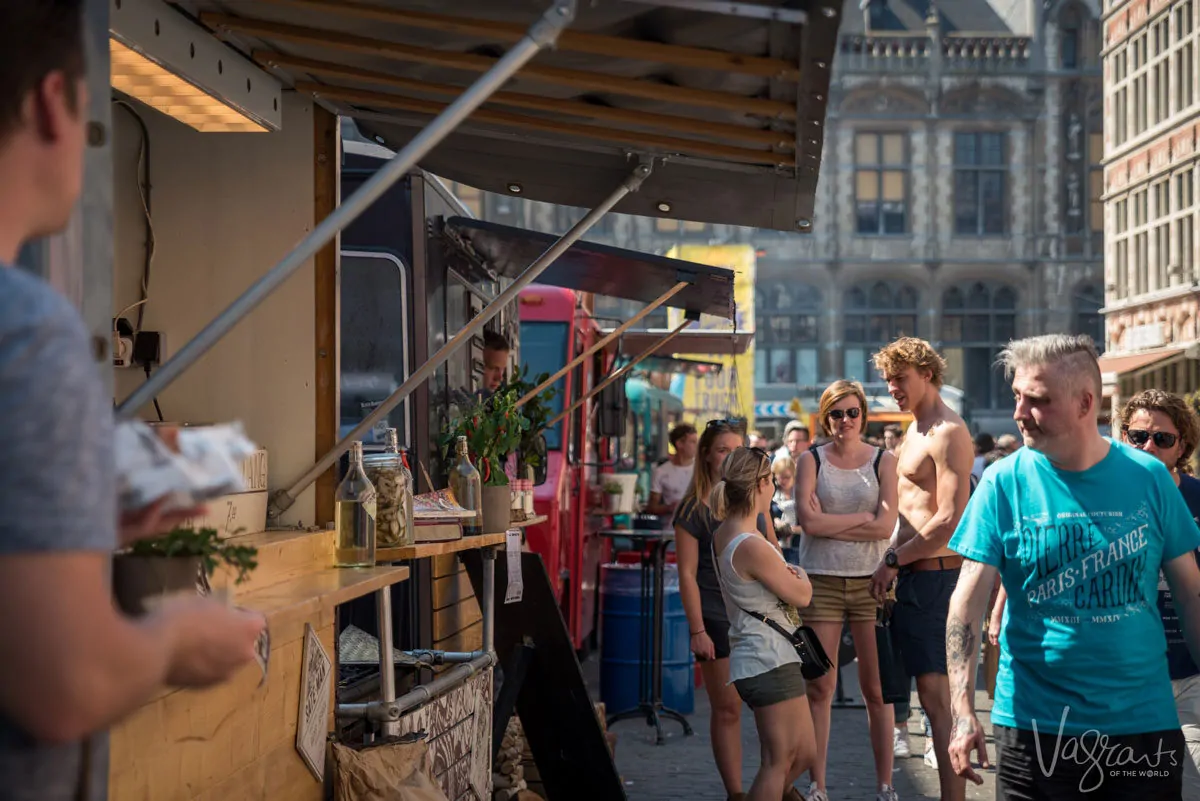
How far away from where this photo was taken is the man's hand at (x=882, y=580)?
6.13 meters

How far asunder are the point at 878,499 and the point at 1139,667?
3139 millimetres

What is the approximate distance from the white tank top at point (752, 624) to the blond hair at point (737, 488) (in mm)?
Result: 114

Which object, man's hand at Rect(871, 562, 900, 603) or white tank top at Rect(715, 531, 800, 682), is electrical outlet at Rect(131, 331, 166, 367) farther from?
man's hand at Rect(871, 562, 900, 603)

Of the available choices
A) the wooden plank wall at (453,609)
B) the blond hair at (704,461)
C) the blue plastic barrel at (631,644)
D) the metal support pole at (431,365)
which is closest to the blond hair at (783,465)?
the blue plastic barrel at (631,644)

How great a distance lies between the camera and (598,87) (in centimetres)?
355

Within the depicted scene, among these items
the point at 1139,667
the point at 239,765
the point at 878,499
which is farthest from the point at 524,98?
the point at 878,499

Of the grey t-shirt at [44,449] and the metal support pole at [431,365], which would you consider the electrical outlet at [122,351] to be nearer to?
the metal support pole at [431,365]

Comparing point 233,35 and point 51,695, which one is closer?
point 51,695

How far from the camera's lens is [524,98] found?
12.6ft

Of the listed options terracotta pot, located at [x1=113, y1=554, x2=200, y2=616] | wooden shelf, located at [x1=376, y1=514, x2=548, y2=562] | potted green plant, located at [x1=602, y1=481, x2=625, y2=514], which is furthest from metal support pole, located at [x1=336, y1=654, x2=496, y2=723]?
potted green plant, located at [x1=602, y1=481, x2=625, y2=514]

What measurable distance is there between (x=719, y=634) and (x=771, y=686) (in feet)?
4.75

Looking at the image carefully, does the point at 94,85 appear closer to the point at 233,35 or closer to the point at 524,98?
the point at 233,35

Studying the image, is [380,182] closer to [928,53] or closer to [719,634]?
[719,634]

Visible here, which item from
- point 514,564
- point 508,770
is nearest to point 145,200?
point 514,564
